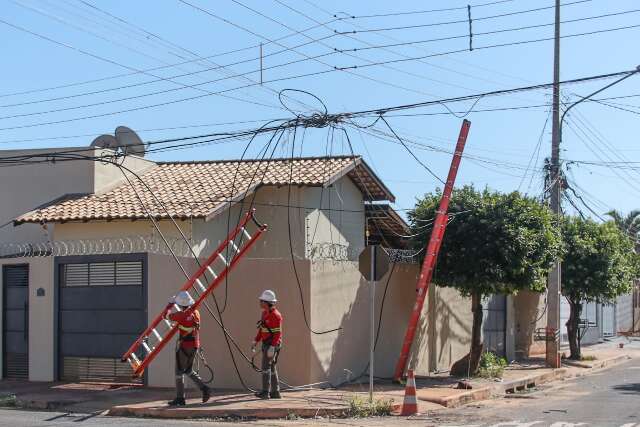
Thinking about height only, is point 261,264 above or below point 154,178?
below

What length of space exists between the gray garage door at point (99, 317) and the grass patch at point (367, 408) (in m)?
4.92

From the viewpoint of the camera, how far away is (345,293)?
17.4m

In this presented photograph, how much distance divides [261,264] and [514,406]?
535cm

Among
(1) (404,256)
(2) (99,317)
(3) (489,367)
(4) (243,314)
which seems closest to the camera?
(4) (243,314)

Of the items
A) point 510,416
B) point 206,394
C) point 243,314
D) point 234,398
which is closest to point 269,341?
point 234,398

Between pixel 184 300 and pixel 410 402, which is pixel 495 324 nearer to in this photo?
pixel 410 402

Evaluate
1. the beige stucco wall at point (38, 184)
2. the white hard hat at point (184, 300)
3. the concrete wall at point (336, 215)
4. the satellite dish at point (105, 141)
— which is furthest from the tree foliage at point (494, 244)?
the satellite dish at point (105, 141)

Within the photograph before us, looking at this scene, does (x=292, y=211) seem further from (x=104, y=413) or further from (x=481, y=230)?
(x=104, y=413)

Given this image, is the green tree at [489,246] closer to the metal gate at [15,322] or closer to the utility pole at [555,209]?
the utility pole at [555,209]

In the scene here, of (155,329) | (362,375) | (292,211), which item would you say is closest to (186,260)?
(155,329)

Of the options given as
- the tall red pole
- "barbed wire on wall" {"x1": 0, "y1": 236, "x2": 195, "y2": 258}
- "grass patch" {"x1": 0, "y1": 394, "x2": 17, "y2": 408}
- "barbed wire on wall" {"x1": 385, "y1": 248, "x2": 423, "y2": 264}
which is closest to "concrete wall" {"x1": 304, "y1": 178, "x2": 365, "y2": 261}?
"barbed wire on wall" {"x1": 385, "y1": 248, "x2": 423, "y2": 264}

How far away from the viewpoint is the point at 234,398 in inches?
590

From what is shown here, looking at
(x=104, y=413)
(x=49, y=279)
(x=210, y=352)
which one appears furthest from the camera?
(x=49, y=279)

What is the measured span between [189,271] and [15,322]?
4.43m
